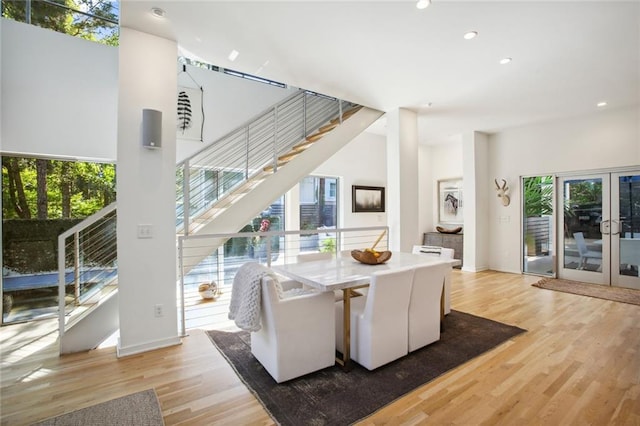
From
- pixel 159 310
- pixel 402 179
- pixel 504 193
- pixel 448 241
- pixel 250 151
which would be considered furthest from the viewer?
pixel 448 241

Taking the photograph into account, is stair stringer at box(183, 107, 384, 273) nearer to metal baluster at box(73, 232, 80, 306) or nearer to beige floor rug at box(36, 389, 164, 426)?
metal baluster at box(73, 232, 80, 306)

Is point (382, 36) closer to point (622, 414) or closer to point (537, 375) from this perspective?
point (537, 375)

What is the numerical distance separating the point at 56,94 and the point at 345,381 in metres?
4.27

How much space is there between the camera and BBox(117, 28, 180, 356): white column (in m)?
2.65

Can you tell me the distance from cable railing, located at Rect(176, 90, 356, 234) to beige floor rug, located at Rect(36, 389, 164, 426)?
2343mm

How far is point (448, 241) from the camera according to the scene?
680 cm

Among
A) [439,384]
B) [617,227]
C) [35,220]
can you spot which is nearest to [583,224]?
[617,227]

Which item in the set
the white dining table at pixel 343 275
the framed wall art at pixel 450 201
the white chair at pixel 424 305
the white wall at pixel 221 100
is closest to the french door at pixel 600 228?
the framed wall art at pixel 450 201

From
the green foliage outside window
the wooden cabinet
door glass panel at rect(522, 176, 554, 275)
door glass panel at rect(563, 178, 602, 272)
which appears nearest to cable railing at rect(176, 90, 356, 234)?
the green foliage outside window

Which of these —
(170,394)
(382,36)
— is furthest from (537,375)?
(382,36)

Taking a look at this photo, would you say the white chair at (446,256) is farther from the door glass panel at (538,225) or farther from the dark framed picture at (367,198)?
the door glass panel at (538,225)

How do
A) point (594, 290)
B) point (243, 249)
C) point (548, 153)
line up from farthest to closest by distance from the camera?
1. point (548, 153)
2. point (243, 249)
3. point (594, 290)

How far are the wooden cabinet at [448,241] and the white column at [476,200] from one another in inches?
11.0

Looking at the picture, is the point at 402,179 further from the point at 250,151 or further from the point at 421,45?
the point at 250,151
